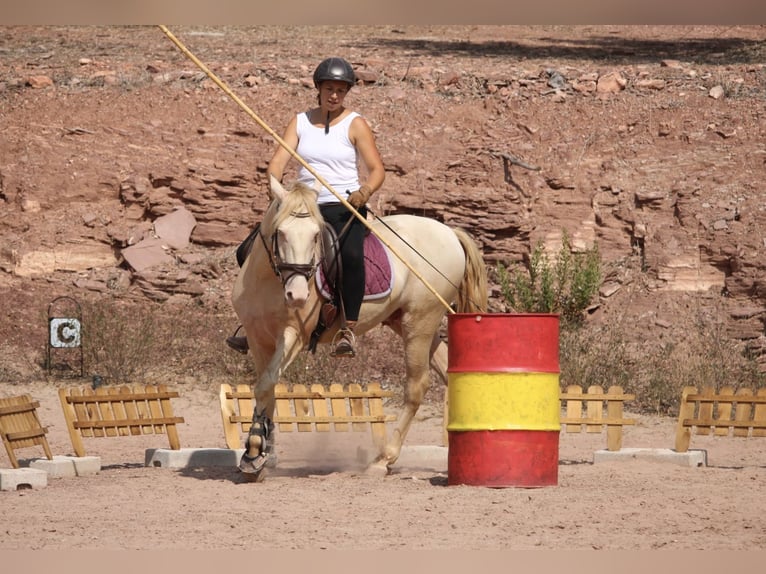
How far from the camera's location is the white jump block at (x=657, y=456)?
36.3 ft

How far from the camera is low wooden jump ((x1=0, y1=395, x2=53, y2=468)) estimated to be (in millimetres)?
9711

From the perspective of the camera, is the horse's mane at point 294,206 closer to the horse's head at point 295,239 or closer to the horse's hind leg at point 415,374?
the horse's head at point 295,239

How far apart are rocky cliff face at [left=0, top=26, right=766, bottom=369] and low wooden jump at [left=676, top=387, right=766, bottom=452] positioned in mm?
7554

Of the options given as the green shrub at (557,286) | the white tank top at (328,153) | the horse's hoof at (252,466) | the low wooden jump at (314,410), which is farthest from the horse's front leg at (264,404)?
the green shrub at (557,286)

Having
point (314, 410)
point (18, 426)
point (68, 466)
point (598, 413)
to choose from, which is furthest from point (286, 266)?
point (598, 413)

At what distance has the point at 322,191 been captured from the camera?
1005 cm

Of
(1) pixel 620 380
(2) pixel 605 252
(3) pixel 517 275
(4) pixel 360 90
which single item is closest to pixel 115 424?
(1) pixel 620 380

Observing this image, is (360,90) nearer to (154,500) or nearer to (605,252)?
(605,252)

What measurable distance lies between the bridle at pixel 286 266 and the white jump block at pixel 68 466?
7.74 feet

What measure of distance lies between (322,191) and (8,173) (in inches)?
497

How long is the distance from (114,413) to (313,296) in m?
2.24

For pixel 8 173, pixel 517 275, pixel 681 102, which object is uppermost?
pixel 681 102

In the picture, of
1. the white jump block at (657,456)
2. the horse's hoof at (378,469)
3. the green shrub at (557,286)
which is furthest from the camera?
the green shrub at (557,286)

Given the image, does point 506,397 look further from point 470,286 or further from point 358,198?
point 470,286
